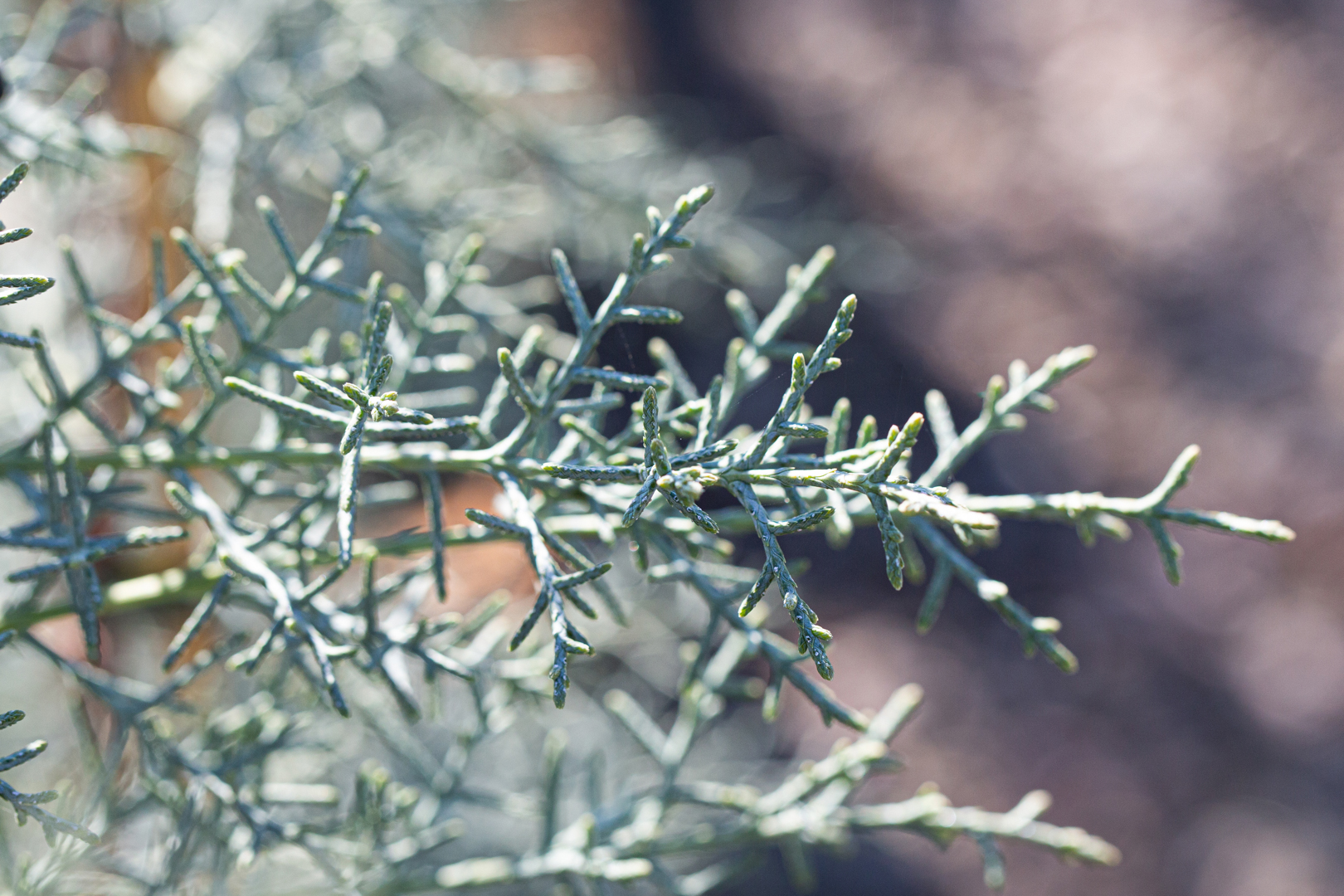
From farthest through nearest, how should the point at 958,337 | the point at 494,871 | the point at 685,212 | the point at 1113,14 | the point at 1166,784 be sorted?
the point at 1113,14 → the point at 958,337 → the point at 1166,784 → the point at 494,871 → the point at 685,212

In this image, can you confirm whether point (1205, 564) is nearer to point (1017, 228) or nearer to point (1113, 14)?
point (1017, 228)

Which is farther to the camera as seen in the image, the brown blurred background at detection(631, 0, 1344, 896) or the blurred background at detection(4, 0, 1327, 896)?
the brown blurred background at detection(631, 0, 1344, 896)

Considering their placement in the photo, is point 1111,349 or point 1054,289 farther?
point 1054,289

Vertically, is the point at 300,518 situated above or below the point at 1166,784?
above

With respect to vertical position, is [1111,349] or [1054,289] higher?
[1054,289]

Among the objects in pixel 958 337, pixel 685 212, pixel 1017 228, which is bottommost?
pixel 958 337

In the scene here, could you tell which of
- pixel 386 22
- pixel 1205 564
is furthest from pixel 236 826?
pixel 1205 564

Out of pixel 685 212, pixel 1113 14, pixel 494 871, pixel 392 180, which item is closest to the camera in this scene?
pixel 685 212

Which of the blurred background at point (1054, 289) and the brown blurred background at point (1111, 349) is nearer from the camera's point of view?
the blurred background at point (1054, 289)
